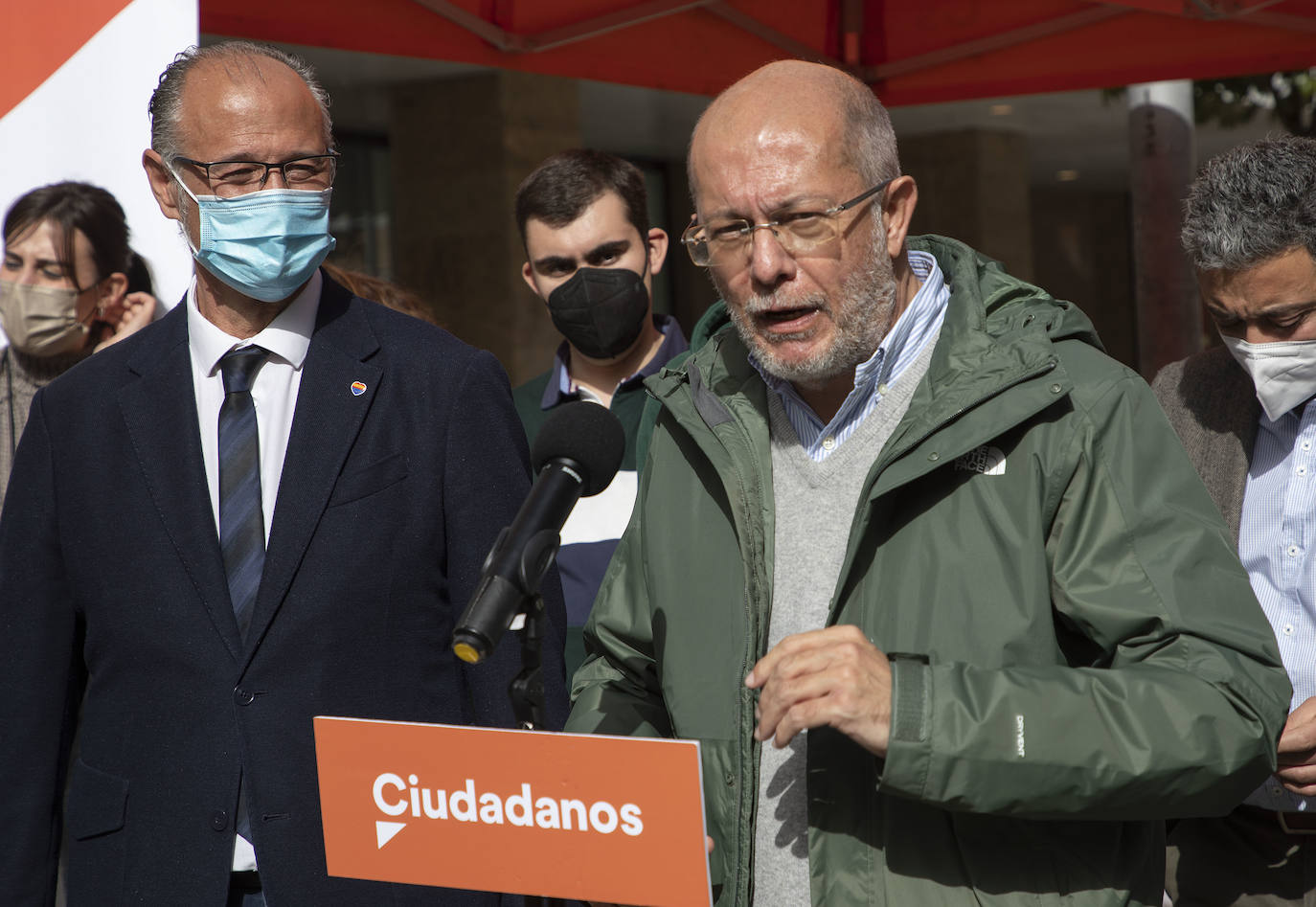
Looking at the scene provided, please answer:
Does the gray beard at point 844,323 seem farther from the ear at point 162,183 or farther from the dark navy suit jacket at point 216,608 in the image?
the ear at point 162,183

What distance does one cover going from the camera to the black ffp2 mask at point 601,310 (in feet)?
13.0

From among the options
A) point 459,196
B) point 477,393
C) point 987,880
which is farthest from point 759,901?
point 459,196

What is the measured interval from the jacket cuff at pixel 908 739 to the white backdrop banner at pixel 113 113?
231 centimetres

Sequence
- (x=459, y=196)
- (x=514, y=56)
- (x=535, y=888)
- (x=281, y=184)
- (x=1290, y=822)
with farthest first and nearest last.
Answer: (x=459, y=196) → (x=514, y=56) → (x=1290, y=822) → (x=281, y=184) → (x=535, y=888)

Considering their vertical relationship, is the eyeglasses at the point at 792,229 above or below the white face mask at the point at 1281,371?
above

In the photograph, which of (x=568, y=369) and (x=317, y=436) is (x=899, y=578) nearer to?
(x=317, y=436)

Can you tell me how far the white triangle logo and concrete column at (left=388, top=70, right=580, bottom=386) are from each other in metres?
8.16

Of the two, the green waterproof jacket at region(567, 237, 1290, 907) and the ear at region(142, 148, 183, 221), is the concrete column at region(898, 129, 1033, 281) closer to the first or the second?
the ear at region(142, 148, 183, 221)

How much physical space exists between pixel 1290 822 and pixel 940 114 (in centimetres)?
1215

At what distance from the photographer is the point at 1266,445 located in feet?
10.3

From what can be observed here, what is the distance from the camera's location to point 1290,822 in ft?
9.57

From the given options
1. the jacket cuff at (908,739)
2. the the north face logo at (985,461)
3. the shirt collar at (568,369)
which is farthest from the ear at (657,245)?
the jacket cuff at (908,739)

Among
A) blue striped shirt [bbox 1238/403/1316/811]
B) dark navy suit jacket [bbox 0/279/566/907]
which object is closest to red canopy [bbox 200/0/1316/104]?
dark navy suit jacket [bbox 0/279/566/907]

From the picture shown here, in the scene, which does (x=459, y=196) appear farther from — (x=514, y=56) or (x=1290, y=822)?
(x=1290, y=822)
